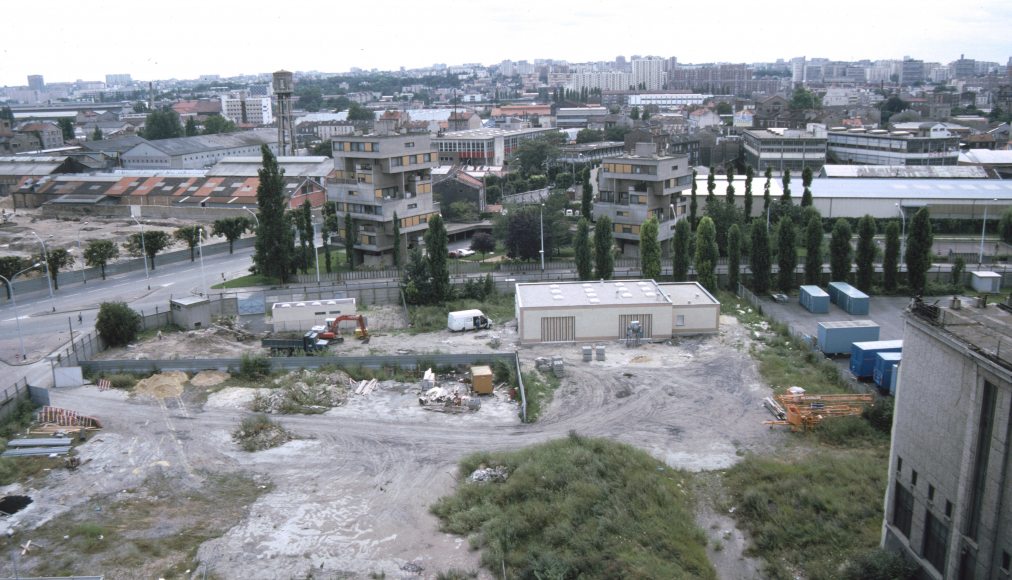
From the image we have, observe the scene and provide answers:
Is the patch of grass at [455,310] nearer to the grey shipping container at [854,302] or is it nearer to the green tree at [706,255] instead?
the green tree at [706,255]

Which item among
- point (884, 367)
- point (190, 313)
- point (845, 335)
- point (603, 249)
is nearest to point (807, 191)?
point (603, 249)

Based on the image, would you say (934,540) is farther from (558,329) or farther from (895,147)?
(895,147)

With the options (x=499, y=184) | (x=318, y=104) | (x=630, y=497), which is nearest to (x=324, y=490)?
(x=630, y=497)

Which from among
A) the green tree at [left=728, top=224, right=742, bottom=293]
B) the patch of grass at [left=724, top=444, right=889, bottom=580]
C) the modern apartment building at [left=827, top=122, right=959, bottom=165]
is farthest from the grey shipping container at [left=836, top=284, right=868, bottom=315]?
the modern apartment building at [left=827, top=122, right=959, bottom=165]

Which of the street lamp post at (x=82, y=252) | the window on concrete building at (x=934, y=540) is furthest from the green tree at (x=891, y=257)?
the street lamp post at (x=82, y=252)

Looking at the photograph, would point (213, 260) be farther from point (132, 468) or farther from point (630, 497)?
point (630, 497)

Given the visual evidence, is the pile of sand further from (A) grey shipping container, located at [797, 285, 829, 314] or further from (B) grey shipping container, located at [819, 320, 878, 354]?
(A) grey shipping container, located at [797, 285, 829, 314]
